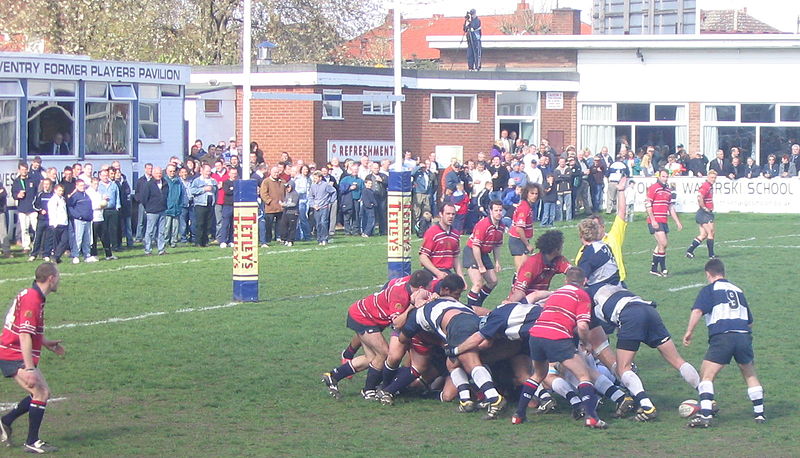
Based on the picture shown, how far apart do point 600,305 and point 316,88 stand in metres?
23.7

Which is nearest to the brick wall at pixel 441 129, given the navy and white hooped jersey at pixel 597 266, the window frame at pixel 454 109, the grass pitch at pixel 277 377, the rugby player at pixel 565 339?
the window frame at pixel 454 109

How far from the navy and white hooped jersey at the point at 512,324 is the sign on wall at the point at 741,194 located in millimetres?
23837

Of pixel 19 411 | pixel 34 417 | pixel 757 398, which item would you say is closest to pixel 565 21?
pixel 757 398

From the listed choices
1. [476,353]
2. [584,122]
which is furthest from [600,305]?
[584,122]

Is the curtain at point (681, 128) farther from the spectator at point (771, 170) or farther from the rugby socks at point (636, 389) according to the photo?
the rugby socks at point (636, 389)

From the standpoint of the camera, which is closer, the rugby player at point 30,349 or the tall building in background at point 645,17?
the rugby player at point 30,349

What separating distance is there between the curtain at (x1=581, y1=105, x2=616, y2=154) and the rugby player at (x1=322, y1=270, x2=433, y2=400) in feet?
97.9

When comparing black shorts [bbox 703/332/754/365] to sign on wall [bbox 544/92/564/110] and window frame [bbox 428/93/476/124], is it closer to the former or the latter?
window frame [bbox 428/93/476/124]

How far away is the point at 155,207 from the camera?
22906mm

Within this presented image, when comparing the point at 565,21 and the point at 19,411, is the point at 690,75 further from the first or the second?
the point at 19,411

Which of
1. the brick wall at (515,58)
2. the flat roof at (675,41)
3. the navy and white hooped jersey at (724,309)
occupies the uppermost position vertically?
the flat roof at (675,41)

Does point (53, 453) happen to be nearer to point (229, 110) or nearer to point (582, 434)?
point (582, 434)

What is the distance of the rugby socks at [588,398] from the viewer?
10.3m

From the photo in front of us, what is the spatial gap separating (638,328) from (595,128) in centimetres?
3057
